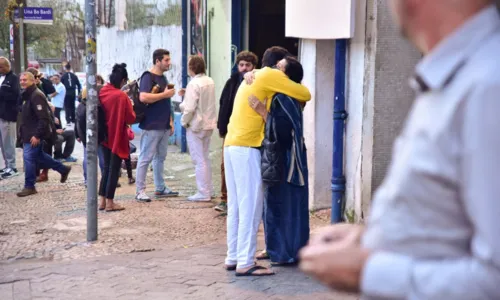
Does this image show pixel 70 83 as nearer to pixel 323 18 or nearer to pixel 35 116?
pixel 35 116

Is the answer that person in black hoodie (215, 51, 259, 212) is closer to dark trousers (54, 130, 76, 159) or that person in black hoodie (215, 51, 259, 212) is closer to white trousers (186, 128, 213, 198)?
white trousers (186, 128, 213, 198)

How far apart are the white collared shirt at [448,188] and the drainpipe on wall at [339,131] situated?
21.8ft

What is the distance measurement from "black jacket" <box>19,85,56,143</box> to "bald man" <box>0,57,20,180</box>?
1795 millimetres

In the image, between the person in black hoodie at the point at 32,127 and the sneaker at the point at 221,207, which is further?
the person in black hoodie at the point at 32,127

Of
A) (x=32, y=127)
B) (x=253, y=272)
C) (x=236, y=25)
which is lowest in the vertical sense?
(x=253, y=272)

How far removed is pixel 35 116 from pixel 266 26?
472 cm

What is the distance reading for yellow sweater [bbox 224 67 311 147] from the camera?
6422mm

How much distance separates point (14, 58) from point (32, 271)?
45.4 feet

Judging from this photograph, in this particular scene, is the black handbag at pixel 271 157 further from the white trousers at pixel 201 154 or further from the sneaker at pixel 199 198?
the sneaker at pixel 199 198

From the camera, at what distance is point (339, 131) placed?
8.21 meters

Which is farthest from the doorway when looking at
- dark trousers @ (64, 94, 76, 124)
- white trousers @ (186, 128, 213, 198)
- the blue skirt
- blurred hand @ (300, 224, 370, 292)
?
blurred hand @ (300, 224, 370, 292)

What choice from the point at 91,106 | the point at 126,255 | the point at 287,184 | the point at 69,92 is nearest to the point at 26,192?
the point at 91,106

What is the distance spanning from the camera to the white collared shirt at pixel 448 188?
1367 millimetres

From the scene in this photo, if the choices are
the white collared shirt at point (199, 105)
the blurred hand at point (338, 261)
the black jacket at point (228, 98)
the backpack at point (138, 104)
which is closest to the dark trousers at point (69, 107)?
the backpack at point (138, 104)
